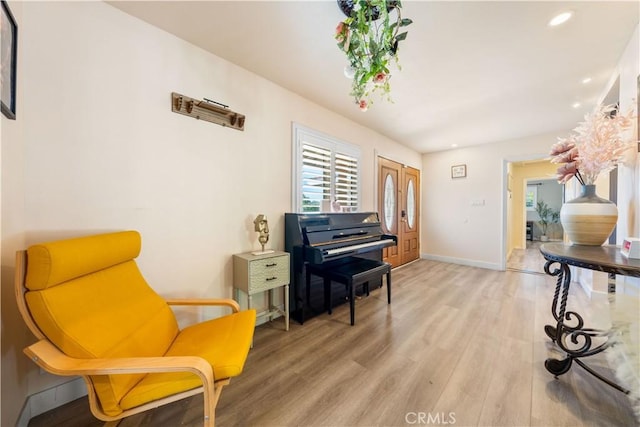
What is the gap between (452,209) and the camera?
5004 mm

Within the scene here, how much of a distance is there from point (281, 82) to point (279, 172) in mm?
946

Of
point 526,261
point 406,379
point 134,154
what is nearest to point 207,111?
point 134,154

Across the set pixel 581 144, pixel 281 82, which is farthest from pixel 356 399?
pixel 281 82

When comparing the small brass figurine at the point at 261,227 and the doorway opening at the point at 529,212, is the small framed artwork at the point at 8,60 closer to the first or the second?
the small brass figurine at the point at 261,227

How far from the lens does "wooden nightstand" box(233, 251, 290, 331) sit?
1.98 meters

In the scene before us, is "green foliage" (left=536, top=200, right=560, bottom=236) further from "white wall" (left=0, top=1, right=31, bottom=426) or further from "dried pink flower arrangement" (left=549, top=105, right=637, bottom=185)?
"white wall" (left=0, top=1, right=31, bottom=426)

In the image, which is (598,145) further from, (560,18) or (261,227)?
(261,227)

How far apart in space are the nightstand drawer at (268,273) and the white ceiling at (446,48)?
1815mm

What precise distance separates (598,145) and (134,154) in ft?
10.7

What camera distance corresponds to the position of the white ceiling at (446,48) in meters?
1.55

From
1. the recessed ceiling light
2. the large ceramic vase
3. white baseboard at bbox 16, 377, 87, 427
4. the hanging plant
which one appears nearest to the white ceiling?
the recessed ceiling light

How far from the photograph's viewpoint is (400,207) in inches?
183

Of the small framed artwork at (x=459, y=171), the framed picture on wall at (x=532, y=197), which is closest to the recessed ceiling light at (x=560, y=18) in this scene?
the small framed artwork at (x=459, y=171)

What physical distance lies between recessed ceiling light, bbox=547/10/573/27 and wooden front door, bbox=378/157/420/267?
254cm
